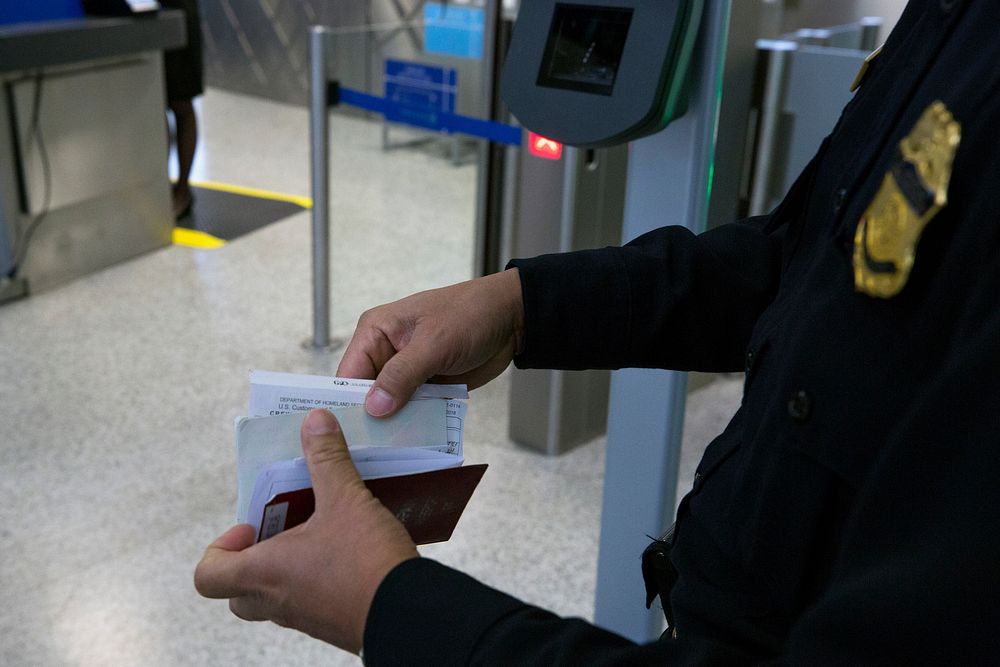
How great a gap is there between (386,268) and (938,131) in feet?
9.59

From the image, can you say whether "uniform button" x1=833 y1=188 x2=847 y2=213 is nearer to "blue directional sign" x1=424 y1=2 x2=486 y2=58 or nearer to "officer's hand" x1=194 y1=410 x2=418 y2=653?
"officer's hand" x1=194 y1=410 x2=418 y2=653

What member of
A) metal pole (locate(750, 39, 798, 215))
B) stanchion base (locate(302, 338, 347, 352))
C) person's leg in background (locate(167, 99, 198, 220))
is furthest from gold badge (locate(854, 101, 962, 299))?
person's leg in background (locate(167, 99, 198, 220))

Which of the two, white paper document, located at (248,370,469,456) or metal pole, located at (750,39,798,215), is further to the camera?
metal pole, located at (750,39,798,215)

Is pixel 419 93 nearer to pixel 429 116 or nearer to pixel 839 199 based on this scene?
pixel 429 116

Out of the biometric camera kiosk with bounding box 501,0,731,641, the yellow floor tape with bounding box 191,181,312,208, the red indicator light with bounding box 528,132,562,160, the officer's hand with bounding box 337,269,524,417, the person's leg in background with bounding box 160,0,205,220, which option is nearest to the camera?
the officer's hand with bounding box 337,269,524,417

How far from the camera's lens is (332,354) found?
9.68ft

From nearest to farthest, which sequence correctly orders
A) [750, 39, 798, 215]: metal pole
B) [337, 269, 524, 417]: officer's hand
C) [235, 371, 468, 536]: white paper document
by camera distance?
[235, 371, 468, 536]: white paper document, [337, 269, 524, 417]: officer's hand, [750, 39, 798, 215]: metal pole

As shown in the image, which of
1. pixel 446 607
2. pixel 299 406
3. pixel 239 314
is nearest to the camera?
pixel 446 607

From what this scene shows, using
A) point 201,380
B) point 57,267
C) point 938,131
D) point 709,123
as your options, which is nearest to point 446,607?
point 938,131

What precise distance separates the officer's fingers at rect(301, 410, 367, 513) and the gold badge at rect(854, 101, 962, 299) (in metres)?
0.35

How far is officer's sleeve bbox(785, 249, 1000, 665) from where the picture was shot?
1.47 feet

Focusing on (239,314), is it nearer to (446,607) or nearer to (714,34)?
(714,34)

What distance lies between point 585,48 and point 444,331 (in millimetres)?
573

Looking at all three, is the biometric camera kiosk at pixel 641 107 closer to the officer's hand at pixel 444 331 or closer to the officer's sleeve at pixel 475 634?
the officer's hand at pixel 444 331
